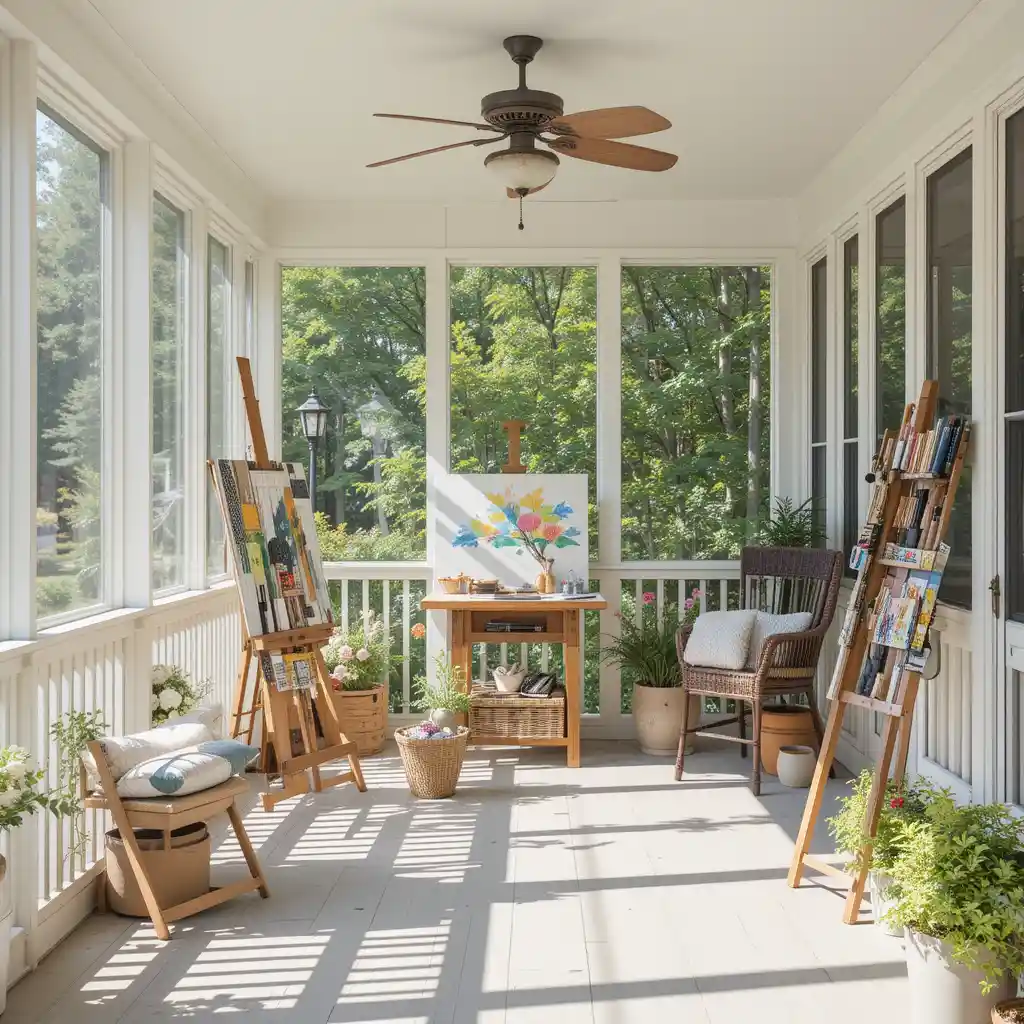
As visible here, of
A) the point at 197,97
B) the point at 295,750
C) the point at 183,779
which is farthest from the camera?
the point at 295,750

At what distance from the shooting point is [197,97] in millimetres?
4547

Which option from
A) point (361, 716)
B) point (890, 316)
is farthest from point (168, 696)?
point (890, 316)

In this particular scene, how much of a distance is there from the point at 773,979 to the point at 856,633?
4.03ft

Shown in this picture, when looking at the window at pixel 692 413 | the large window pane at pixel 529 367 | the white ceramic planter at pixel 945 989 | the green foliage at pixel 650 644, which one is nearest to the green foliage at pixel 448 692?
the green foliage at pixel 650 644

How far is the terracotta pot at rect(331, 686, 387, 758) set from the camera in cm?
587

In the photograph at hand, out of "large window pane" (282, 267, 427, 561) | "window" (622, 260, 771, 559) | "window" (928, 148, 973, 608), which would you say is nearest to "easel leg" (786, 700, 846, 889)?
"window" (928, 148, 973, 608)

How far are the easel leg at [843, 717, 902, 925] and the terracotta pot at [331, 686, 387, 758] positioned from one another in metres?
3.02

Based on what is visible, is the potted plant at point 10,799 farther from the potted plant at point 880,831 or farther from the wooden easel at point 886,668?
the wooden easel at point 886,668

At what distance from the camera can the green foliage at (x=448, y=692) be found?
18.4 feet

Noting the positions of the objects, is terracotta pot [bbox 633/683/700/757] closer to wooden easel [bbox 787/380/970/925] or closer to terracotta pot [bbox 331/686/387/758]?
terracotta pot [bbox 331/686/387/758]

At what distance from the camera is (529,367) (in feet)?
20.8

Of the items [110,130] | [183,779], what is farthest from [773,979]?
[110,130]

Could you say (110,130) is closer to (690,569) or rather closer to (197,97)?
(197,97)

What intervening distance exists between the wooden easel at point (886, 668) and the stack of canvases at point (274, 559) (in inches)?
89.9
